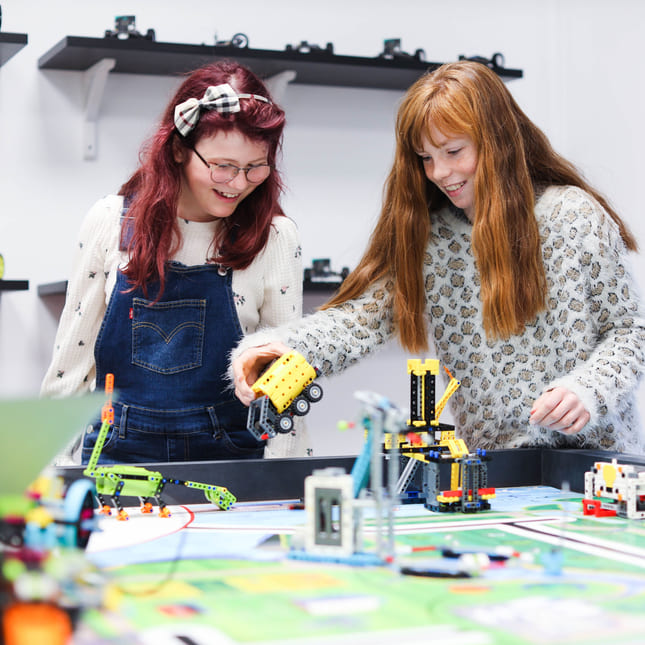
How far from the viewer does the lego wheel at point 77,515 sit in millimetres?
814

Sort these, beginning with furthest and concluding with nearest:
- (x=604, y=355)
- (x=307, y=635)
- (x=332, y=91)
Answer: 1. (x=332, y=91)
2. (x=604, y=355)
3. (x=307, y=635)

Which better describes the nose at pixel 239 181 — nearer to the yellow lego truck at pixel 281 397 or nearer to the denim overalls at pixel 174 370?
the denim overalls at pixel 174 370

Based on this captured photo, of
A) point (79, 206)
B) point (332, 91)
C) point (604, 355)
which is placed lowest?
point (604, 355)

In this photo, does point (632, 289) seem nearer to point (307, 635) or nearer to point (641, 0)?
point (307, 635)

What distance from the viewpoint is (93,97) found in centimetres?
233

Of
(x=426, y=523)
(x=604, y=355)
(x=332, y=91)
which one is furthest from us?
(x=332, y=91)

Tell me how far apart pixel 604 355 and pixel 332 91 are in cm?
155

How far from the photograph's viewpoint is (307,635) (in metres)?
0.67

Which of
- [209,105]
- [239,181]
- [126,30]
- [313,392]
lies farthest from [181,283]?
[126,30]

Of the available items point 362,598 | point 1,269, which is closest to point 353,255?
point 1,269

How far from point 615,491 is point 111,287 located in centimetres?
92

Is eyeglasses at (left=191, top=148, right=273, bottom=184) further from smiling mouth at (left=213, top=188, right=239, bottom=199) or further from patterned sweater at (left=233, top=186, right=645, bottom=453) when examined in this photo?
patterned sweater at (left=233, top=186, right=645, bottom=453)

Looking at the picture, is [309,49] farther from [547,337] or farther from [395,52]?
[547,337]

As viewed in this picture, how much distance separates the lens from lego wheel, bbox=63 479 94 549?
2.67 feet
